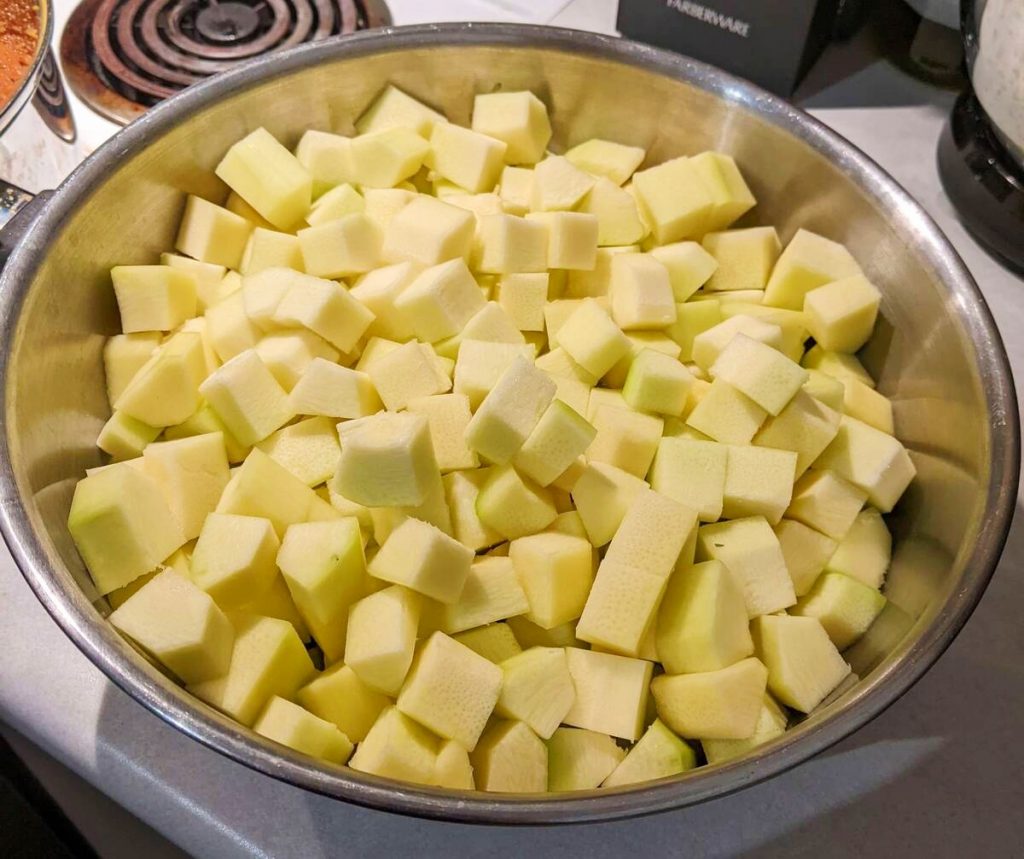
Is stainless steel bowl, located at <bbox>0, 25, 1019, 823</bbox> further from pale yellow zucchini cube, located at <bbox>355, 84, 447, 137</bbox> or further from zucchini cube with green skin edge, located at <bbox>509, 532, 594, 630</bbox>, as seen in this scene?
zucchini cube with green skin edge, located at <bbox>509, 532, 594, 630</bbox>

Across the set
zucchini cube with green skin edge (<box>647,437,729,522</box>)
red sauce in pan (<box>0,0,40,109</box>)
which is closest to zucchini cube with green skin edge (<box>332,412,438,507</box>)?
zucchini cube with green skin edge (<box>647,437,729,522</box>)

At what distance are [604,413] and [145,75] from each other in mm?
799

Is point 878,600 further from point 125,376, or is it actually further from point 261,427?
point 125,376

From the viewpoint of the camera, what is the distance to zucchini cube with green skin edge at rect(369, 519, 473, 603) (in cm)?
79

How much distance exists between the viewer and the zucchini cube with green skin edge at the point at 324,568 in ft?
2.66

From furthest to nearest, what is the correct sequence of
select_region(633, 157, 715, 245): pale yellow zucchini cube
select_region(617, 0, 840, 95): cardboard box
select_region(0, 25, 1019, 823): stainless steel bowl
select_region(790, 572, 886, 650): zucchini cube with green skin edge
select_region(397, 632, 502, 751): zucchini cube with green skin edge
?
1. select_region(617, 0, 840, 95): cardboard box
2. select_region(633, 157, 715, 245): pale yellow zucchini cube
3. select_region(790, 572, 886, 650): zucchini cube with green skin edge
4. select_region(397, 632, 502, 751): zucchini cube with green skin edge
5. select_region(0, 25, 1019, 823): stainless steel bowl

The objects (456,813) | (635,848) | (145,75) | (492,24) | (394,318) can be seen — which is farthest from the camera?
(145,75)

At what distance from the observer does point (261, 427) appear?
0.93m

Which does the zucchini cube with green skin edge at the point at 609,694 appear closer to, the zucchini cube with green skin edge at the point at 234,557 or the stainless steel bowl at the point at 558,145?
the stainless steel bowl at the point at 558,145

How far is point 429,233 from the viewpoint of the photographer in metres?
1.02

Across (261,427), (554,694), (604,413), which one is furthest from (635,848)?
(261,427)

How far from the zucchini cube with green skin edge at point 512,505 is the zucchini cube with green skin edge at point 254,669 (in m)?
0.21

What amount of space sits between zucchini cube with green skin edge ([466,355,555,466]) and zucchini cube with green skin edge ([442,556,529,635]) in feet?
0.35

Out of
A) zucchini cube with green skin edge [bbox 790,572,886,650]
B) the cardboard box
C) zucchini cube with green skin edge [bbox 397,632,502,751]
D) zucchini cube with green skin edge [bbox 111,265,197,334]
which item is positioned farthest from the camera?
the cardboard box
